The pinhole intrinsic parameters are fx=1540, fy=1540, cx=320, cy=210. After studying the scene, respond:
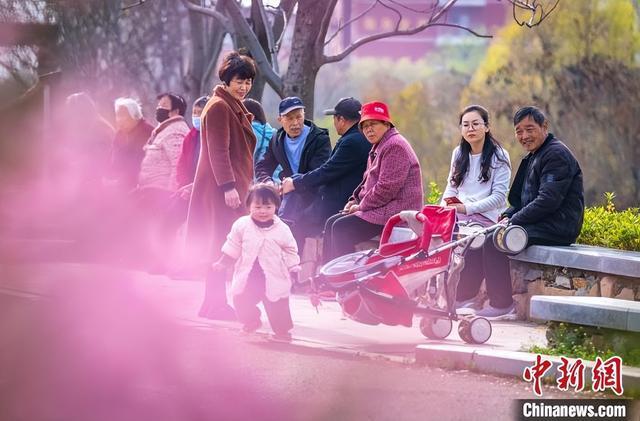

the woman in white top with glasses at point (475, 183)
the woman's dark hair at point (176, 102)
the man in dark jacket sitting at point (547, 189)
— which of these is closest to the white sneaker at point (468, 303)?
the woman in white top with glasses at point (475, 183)

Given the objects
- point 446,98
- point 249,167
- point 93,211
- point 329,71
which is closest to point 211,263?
point 249,167

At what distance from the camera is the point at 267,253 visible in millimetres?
10727

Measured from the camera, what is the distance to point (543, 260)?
39.9 ft

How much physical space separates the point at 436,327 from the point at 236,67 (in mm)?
2584

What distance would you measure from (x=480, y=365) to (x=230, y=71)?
134 inches

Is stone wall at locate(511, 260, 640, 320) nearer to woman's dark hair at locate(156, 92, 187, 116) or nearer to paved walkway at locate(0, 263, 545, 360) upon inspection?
paved walkway at locate(0, 263, 545, 360)

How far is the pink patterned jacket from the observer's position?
1217 centimetres

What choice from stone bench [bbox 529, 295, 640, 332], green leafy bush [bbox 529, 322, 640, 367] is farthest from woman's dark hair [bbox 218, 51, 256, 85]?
green leafy bush [bbox 529, 322, 640, 367]

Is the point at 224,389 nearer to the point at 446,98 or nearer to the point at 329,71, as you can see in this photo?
the point at 446,98

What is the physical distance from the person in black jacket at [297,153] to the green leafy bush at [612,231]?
2455mm

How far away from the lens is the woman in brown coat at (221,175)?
38.6ft

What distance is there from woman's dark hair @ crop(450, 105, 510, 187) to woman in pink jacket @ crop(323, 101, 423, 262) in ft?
2.28

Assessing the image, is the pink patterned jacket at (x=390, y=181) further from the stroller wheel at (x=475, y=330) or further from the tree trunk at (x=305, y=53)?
the tree trunk at (x=305, y=53)

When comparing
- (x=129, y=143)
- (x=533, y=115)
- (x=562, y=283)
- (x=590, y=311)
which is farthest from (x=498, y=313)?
(x=129, y=143)
